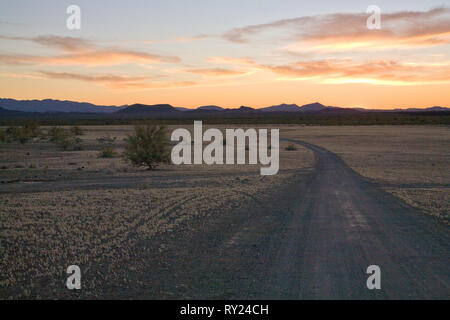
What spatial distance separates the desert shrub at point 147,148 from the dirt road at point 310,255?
1763 centimetres

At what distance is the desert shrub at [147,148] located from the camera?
32.6m

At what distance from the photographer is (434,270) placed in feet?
30.0

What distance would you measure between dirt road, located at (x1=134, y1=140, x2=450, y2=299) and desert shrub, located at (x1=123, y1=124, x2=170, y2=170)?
17.6m

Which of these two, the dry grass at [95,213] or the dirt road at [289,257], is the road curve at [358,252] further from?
the dry grass at [95,213]

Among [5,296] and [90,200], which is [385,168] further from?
[5,296]

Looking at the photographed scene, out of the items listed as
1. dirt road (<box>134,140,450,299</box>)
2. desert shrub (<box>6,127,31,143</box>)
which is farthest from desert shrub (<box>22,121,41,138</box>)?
dirt road (<box>134,140,450,299</box>)

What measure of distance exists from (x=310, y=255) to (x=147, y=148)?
79.8ft

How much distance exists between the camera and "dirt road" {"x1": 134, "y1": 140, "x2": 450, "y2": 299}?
807 cm

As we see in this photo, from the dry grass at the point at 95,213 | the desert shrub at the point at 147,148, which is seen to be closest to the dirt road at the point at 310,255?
the dry grass at the point at 95,213

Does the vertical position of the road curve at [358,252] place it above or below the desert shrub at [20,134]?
below

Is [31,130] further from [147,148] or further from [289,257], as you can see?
[289,257]

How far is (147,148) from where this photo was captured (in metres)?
33.0

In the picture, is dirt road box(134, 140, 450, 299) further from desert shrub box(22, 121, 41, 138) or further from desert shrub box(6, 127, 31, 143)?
desert shrub box(22, 121, 41, 138)
